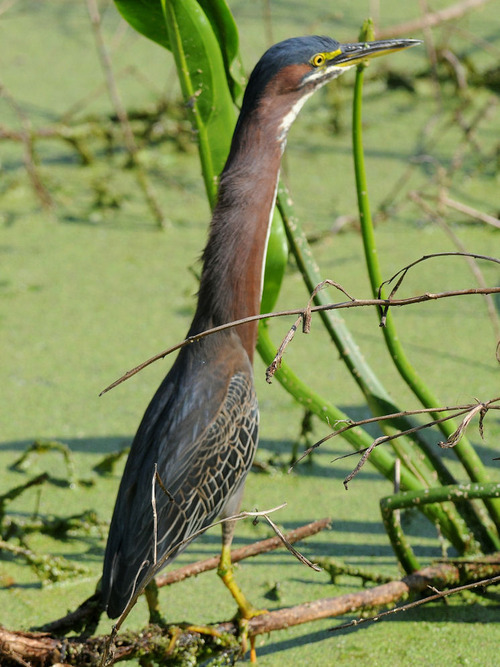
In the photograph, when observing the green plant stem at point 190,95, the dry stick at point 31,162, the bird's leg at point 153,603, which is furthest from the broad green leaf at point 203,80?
the dry stick at point 31,162

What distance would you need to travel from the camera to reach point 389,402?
5.83ft

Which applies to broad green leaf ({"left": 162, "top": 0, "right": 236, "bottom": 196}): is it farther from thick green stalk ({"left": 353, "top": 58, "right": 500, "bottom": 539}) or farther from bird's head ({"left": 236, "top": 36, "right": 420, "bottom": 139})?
thick green stalk ({"left": 353, "top": 58, "right": 500, "bottom": 539})

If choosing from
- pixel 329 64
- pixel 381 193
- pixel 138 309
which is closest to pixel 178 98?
pixel 381 193

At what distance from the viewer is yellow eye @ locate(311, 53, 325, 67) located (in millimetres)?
1710

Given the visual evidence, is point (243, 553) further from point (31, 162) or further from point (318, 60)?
point (31, 162)

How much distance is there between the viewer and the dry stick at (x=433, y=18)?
3.78 meters

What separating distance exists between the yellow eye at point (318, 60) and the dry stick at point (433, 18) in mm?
2075

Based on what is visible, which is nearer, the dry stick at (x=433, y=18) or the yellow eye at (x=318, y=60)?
the yellow eye at (x=318, y=60)

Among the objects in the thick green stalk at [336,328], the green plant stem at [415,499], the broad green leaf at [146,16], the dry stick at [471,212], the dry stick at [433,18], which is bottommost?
the green plant stem at [415,499]

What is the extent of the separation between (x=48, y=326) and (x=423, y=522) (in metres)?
1.39

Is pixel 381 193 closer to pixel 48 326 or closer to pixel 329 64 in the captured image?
pixel 48 326

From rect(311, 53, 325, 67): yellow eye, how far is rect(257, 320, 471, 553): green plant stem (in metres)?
0.53

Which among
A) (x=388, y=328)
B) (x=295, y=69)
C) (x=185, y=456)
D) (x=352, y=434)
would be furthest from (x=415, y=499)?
(x=295, y=69)

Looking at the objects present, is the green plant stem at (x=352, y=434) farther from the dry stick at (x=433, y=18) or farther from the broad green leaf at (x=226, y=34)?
the dry stick at (x=433, y=18)
